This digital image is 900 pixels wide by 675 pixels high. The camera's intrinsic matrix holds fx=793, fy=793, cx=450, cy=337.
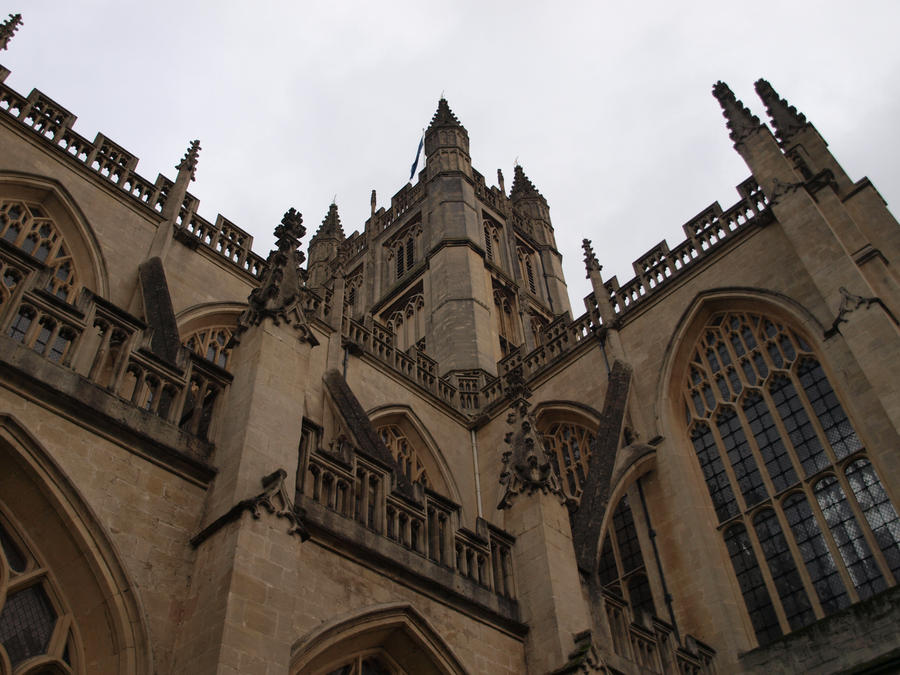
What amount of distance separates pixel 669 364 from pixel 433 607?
8.33 m

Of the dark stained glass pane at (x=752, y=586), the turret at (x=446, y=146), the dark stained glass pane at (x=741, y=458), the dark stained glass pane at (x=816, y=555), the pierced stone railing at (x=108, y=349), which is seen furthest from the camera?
the turret at (x=446, y=146)

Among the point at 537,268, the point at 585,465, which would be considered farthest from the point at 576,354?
the point at 537,268

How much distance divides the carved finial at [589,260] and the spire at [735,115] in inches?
158

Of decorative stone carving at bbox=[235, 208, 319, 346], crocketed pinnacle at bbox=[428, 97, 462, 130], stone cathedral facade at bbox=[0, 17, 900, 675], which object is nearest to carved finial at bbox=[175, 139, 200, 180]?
stone cathedral facade at bbox=[0, 17, 900, 675]

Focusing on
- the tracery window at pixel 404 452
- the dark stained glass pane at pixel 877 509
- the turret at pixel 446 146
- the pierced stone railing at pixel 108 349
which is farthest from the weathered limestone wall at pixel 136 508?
the turret at pixel 446 146

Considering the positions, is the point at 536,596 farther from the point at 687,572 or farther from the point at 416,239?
the point at 416,239

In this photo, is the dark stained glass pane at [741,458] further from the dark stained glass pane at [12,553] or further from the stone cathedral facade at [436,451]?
the dark stained glass pane at [12,553]

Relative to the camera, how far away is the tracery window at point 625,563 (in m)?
13.4

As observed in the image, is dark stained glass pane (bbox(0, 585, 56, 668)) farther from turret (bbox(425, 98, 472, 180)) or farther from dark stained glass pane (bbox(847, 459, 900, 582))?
turret (bbox(425, 98, 472, 180))

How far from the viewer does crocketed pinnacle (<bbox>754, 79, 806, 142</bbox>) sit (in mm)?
16719

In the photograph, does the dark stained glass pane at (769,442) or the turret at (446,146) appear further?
the turret at (446,146)

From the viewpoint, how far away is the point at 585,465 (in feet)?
52.8

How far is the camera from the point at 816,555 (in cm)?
1169

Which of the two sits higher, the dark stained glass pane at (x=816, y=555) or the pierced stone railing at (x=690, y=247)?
the pierced stone railing at (x=690, y=247)
